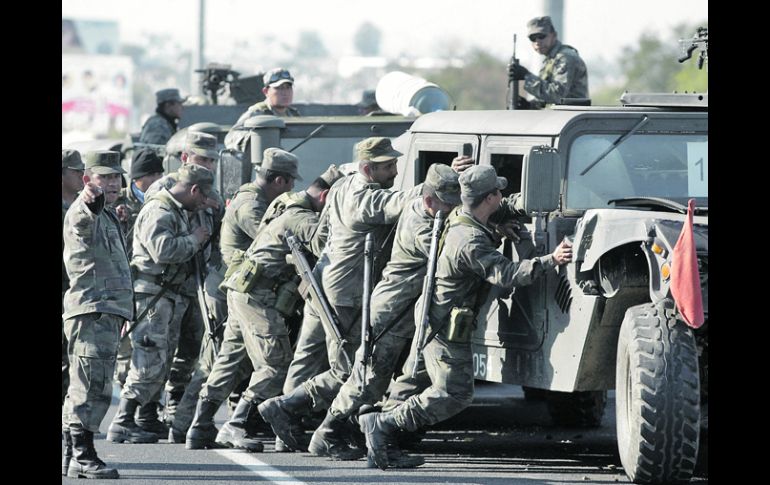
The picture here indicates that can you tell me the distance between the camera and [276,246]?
1005cm

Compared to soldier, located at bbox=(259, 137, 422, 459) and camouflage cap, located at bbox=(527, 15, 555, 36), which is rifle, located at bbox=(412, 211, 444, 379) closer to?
soldier, located at bbox=(259, 137, 422, 459)

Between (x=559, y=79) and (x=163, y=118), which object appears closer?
(x=559, y=79)

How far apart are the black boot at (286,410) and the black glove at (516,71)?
353cm

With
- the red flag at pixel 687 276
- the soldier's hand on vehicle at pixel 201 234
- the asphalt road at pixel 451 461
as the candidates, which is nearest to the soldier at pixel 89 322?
the asphalt road at pixel 451 461

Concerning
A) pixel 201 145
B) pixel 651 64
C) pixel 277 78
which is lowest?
pixel 201 145

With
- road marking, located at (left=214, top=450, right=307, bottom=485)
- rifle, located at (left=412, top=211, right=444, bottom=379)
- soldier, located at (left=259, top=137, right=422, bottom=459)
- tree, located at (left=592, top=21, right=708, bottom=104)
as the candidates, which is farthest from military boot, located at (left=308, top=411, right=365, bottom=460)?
tree, located at (left=592, top=21, right=708, bottom=104)

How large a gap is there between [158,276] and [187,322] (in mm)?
520

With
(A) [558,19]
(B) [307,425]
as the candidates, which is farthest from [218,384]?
(A) [558,19]

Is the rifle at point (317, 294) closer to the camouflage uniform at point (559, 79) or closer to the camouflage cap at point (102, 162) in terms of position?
the camouflage cap at point (102, 162)

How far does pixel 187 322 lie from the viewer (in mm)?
10930

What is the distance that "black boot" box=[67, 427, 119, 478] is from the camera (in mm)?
8969

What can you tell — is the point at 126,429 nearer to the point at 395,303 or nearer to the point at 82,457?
the point at 82,457

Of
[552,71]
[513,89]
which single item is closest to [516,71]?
[513,89]

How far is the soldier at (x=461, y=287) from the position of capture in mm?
8562
